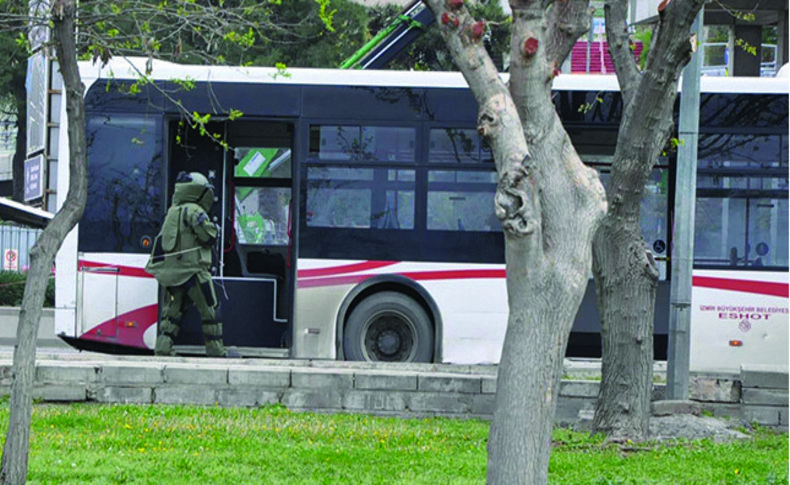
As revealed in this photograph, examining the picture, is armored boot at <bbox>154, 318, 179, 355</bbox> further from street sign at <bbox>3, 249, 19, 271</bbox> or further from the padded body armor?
street sign at <bbox>3, 249, 19, 271</bbox>

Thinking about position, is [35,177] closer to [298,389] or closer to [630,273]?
[298,389]

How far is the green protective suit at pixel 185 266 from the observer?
45.3 ft

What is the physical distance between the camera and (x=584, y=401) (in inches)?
426

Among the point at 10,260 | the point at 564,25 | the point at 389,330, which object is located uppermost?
the point at 564,25

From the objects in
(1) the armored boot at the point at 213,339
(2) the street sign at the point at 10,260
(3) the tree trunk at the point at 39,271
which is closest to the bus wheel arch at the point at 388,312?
(1) the armored boot at the point at 213,339

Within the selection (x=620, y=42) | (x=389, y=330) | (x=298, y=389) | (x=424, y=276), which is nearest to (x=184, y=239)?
(x=389, y=330)

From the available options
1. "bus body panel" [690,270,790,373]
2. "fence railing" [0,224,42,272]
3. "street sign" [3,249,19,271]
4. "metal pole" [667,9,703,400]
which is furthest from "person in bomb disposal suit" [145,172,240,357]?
→ "street sign" [3,249,19,271]

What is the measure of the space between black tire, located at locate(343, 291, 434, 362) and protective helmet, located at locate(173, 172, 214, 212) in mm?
2049

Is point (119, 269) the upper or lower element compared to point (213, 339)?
upper

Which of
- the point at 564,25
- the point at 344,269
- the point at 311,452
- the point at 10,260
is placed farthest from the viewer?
the point at 10,260

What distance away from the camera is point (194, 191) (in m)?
14.0

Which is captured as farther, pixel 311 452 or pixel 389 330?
pixel 389 330

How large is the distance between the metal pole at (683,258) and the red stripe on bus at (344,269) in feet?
14.4

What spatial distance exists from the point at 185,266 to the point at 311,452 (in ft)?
18.2
